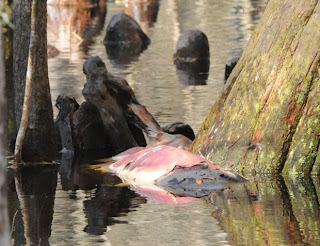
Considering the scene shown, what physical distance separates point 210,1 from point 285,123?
37.0m

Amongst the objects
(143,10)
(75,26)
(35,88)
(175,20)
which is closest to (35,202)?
(35,88)

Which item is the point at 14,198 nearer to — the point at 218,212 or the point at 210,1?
the point at 218,212

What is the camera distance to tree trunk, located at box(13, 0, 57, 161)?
10.0 m

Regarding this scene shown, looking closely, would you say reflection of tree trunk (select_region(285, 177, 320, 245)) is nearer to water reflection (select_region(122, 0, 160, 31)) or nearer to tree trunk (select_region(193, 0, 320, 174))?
tree trunk (select_region(193, 0, 320, 174))

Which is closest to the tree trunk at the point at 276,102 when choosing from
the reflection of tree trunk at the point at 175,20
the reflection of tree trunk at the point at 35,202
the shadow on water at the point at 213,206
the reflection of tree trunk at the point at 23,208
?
the shadow on water at the point at 213,206

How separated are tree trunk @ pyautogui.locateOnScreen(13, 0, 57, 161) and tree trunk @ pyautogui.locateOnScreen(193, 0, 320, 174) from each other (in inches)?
77.6

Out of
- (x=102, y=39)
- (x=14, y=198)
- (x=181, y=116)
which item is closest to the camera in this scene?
(x=14, y=198)

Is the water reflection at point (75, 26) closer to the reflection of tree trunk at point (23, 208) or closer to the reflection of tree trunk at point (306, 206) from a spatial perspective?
the reflection of tree trunk at point (23, 208)

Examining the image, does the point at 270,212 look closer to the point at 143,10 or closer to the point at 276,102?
the point at 276,102

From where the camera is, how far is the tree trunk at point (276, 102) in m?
9.15

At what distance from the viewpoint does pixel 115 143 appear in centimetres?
1162

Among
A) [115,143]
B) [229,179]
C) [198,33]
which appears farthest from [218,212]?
[198,33]

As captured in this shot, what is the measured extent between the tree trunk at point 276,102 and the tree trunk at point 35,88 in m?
1.97

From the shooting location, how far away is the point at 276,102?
9.32 meters
